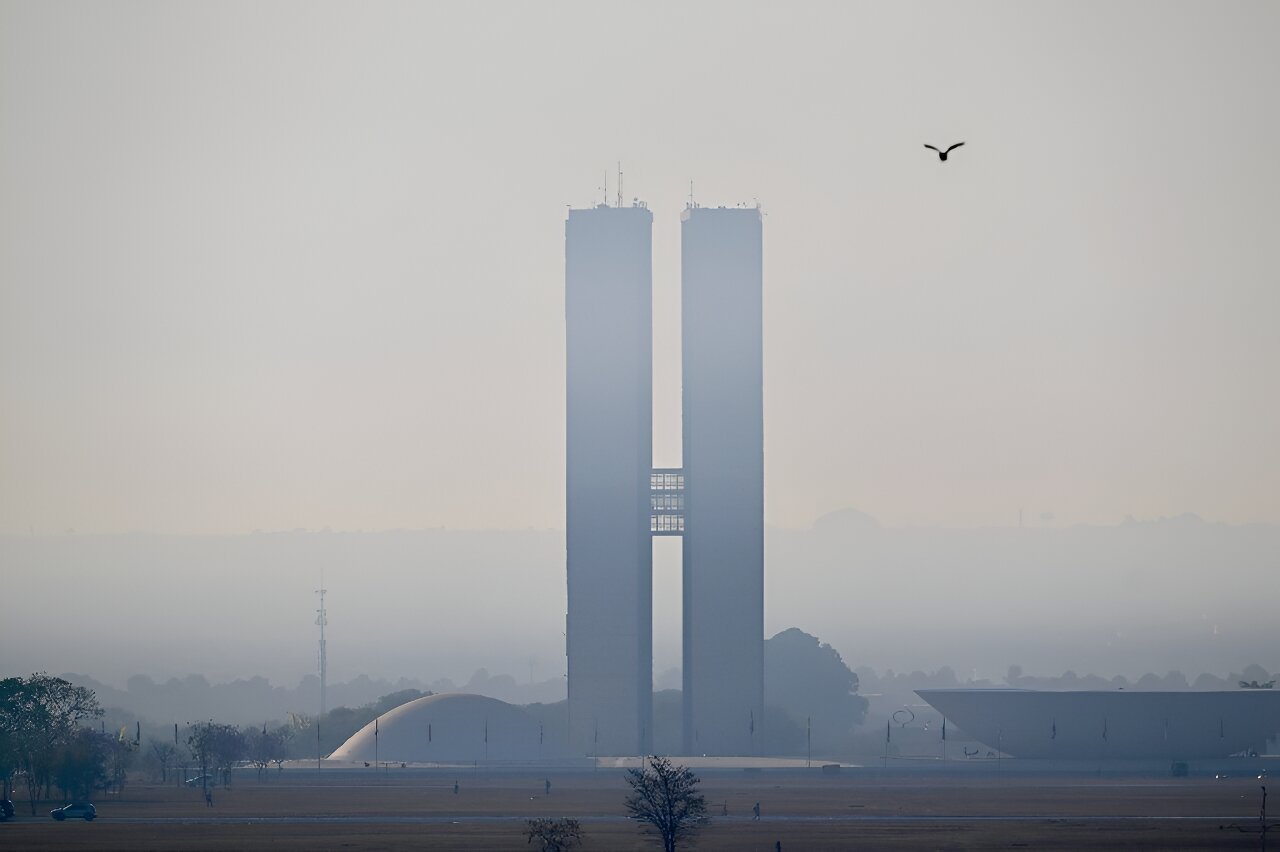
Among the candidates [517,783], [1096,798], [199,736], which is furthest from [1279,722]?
[199,736]

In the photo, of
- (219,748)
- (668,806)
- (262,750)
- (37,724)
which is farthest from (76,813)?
(262,750)

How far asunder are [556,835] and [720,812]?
25.5 m

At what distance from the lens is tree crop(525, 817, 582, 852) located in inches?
3996

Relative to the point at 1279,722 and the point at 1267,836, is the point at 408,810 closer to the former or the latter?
the point at 1267,836

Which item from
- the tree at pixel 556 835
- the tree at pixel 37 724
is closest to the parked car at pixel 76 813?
the tree at pixel 37 724

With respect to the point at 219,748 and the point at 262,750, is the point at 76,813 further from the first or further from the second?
the point at 262,750

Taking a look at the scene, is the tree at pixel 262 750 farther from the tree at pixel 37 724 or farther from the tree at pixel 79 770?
the tree at pixel 79 770

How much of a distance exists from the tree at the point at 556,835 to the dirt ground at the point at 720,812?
963 millimetres

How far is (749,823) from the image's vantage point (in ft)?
397

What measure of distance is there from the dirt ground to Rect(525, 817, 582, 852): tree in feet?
3.16

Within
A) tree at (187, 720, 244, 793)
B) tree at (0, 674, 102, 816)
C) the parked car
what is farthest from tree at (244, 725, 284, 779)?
the parked car

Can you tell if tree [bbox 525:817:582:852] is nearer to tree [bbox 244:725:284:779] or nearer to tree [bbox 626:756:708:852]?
tree [bbox 626:756:708:852]

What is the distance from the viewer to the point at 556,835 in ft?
348

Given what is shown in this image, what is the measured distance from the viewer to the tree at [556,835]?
333ft
